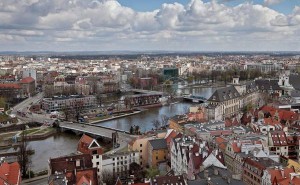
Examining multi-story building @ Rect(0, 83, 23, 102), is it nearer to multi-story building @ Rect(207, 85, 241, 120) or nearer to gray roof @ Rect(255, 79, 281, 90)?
multi-story building @ Rect(207, 85, 241, 120)

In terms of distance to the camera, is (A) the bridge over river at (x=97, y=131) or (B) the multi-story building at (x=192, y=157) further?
(A) the bridge over river at (x=97, y=131)

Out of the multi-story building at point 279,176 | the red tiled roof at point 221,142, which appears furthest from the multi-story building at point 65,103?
the multi-story building at point 279,176

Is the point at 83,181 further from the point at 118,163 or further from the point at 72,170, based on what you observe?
the point at 118,163

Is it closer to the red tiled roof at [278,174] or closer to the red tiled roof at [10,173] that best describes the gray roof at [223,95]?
the red tiled roof at [278,174]

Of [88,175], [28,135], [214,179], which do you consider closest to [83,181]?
[88,175]

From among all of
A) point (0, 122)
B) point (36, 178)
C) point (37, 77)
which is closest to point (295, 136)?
point (36, 178)

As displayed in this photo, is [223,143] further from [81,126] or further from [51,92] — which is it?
[51,92]
